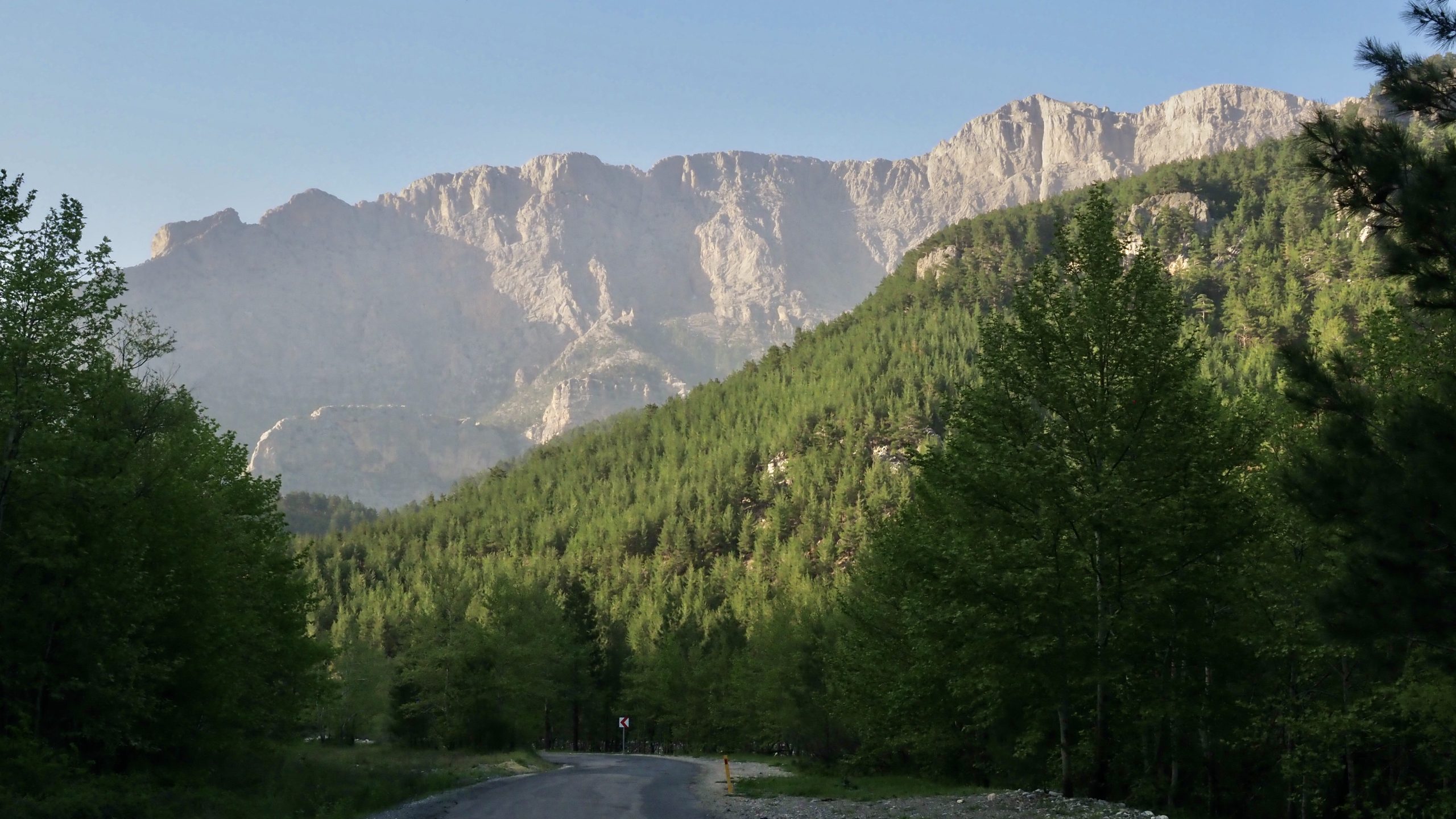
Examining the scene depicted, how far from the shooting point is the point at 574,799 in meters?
29.3

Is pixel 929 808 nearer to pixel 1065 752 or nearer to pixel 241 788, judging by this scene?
pixel 1065 752

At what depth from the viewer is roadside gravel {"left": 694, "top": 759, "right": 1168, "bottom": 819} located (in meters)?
19.5

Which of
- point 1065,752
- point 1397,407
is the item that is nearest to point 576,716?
point 1065,752

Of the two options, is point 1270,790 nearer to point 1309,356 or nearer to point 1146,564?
point 1146,564

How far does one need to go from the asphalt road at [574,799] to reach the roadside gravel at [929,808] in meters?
1.25

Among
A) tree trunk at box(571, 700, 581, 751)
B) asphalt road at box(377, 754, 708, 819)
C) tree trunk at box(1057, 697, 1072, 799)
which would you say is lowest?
tree trunk at box(571, 700, 581, 751)

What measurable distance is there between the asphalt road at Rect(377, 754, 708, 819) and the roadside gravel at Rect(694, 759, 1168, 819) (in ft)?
4.09

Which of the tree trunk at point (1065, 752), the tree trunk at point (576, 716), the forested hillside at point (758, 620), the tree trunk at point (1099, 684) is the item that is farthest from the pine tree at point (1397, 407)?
the tree trunk at point (576, 716)

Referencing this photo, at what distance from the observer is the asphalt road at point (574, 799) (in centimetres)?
2467

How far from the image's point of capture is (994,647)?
21.5 meters

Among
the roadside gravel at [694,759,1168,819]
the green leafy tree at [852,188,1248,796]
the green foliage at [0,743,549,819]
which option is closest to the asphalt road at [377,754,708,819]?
the roadside gravel at [694,759,1168,819]

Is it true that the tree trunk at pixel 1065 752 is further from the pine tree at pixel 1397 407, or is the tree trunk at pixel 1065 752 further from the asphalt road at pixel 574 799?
the pine tree at pixel 1397 407

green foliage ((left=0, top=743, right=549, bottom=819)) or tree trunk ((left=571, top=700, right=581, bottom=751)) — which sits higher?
green foliage ((left=0, top=743, right=549, bottom=819))

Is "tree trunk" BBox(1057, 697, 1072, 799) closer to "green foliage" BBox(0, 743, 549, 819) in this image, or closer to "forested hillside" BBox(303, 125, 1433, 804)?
"forested hillside" BBox(303, 125, 1433, 804)
